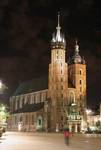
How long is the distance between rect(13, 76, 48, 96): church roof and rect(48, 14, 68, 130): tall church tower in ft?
39.5

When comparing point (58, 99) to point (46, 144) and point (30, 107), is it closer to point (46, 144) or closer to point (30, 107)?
point (30, 107)

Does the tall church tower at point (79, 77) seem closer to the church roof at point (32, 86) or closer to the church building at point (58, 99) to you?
the church building at point (58, 99)

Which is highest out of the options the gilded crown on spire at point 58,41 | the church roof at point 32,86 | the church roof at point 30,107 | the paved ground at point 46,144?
the gilded crown on spire at point 58,41

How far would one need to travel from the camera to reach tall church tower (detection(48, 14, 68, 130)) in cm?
13038

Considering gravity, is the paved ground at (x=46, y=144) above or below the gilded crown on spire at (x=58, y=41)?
below

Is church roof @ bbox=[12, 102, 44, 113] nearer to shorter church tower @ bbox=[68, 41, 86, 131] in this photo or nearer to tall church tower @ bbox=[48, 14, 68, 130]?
tall church tower @ bbox=[48, 14, 68, 130]

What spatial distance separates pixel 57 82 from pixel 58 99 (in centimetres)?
581

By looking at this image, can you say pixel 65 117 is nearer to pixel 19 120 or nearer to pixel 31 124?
pixel 31 124

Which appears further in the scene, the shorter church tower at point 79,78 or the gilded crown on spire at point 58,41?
the shorter church tower at point 79,78

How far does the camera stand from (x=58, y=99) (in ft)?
434

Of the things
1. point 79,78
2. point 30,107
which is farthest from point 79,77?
point 30,107

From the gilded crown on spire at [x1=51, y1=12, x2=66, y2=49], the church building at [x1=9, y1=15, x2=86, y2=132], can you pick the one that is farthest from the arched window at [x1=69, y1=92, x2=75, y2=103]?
the gilded crown on spire at [x1=51, y1=12, x2=66, y2=49]

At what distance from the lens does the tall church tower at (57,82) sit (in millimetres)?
130375

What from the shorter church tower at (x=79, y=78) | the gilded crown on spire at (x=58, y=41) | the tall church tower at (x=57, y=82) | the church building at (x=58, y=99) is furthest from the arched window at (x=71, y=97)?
the gilded crown on spire at (x=58, y=41)
